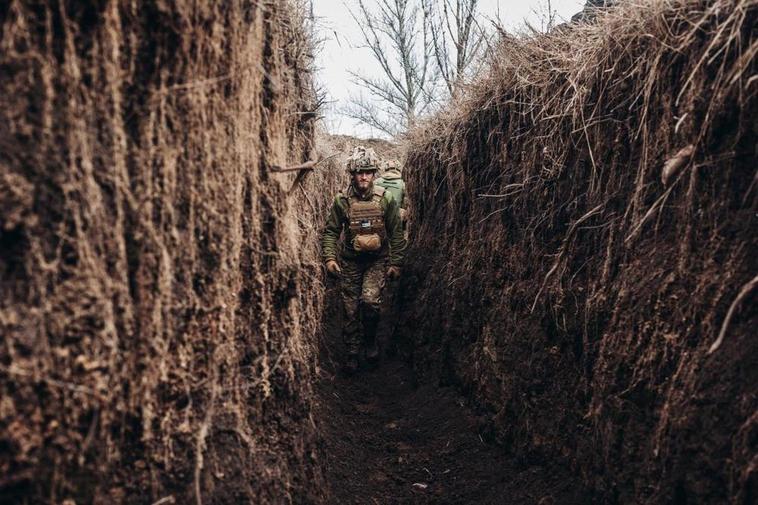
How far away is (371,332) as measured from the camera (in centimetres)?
577

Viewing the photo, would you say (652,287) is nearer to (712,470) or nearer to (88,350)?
(712,470)

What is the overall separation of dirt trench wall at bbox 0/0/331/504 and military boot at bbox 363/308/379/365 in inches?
113

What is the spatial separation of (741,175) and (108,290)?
2418mm

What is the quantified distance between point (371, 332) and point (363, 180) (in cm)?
165

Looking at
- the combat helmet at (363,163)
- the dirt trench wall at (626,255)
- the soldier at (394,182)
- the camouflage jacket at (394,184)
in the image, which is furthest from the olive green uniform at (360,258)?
the dirt trench wall at (626,255)

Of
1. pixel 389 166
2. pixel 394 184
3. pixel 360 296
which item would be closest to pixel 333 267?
pixel 360 296

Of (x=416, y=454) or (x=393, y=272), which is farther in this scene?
(x=393, y=272)

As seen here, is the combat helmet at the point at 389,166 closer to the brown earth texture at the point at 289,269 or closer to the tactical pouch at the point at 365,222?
the tactical pouch at the point at 365,222

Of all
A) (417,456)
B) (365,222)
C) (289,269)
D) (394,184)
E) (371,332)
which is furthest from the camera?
(394,184)

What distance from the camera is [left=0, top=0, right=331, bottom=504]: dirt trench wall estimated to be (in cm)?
157

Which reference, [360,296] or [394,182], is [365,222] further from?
[394,182]

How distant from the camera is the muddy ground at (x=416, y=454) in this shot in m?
Answer: 3.27

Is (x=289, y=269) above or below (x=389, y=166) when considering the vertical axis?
below

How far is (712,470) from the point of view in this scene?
2.03 meters
